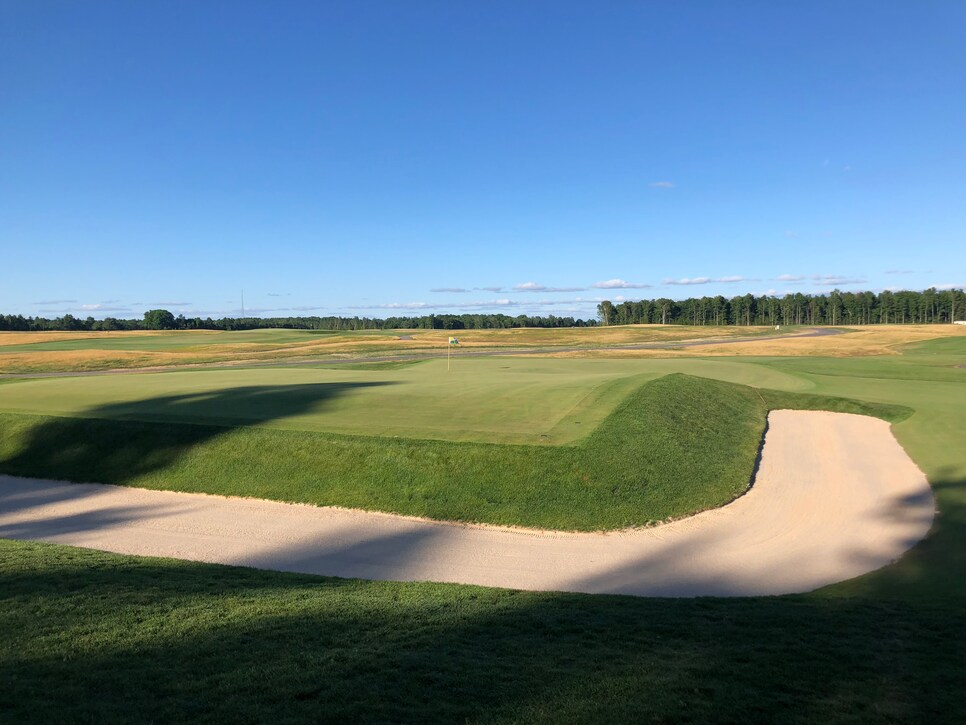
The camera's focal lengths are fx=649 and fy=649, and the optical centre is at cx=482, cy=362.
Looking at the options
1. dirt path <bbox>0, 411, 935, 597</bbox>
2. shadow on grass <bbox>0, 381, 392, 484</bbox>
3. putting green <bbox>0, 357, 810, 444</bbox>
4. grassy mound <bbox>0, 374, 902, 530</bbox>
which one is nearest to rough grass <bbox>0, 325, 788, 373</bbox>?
putting green <bbox>0, 357, 810, 444</bbox>

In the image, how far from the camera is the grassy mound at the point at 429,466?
48.7 ft

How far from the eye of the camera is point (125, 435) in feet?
65.6

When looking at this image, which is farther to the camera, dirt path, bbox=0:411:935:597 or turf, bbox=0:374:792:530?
turf, bbox=0:374:792:530

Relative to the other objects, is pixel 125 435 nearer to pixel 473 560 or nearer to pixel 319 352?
pixel 473 560

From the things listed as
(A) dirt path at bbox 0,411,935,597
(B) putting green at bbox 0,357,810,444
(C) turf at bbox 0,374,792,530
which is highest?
(B) putting green at bbox 0,357,810,444

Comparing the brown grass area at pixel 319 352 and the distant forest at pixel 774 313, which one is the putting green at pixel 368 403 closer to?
the brown grass area at pixel 319 352

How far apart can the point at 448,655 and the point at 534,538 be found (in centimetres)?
711

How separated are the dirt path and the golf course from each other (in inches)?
4.4

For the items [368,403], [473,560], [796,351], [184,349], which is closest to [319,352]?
[184,349]

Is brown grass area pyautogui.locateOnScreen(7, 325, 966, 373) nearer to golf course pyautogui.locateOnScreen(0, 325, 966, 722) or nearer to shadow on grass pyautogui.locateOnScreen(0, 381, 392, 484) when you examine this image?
golf course pyautogui.locateOnScreen(0, 325, 966, 722)

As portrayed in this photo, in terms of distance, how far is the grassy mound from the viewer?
584 inches

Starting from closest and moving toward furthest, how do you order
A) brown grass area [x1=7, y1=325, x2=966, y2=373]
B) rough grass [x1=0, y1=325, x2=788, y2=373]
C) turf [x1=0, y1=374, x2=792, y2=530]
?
turf [x1=0, y1=374, x2=792, y2=530], brown grass area [x1=7, y1=325, x2=966, y2=373], rough grass [x1=0, y1=325, x2=788, y2=373]

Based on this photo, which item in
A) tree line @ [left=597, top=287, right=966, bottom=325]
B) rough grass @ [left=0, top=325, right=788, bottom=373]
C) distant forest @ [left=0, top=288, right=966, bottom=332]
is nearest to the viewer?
rough grass @ [left=0, top=325, right=788, bottom=373]

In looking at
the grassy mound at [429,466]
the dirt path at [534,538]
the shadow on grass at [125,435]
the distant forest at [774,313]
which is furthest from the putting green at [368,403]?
the distant forest at [774,313]
